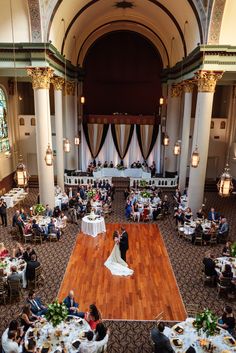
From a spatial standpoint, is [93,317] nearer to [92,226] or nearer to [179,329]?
[179,329]

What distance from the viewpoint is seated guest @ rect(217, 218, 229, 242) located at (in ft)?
40.2

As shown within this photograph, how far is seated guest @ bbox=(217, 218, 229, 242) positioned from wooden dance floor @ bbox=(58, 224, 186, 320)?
232cm

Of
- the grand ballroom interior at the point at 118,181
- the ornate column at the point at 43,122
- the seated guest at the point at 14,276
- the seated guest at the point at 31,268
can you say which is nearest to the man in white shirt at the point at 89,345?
the grand ballroom interior at the point at 118,181

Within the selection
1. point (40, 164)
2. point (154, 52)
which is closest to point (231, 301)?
point (40, 164)

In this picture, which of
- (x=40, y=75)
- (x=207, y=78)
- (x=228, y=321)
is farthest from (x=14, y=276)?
(x=207, y=78)

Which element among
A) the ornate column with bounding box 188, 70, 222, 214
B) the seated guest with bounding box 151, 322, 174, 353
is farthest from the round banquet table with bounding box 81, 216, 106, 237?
the seated guest with bounding box 151, 322, 174, 353

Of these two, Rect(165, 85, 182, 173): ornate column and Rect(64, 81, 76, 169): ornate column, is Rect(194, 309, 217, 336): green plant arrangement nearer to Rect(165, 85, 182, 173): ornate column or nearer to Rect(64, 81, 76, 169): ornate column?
Rect(165, 85, 182, 173): ornate column

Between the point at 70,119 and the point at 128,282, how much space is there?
13784 millimetres

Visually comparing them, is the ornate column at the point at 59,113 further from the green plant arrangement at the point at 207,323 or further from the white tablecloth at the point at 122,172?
the green plant arrangement at the point at 207,323

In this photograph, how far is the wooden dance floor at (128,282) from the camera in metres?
8.52

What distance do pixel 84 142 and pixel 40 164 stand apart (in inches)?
393

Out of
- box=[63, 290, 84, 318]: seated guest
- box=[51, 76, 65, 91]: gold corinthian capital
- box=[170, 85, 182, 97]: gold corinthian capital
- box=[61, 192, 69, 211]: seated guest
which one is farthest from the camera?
box=[170, 85, 182, 97]: gold corinthian capital

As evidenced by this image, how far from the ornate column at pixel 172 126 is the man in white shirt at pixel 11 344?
54.7ft

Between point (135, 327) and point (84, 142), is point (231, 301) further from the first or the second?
point (84, 142)
